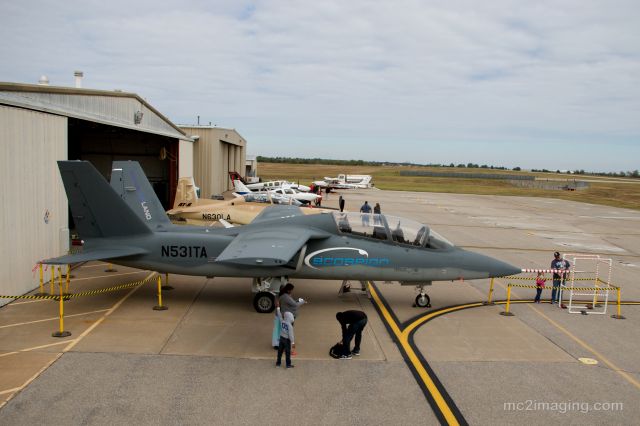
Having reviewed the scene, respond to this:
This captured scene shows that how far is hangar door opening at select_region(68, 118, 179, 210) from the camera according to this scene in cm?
2873

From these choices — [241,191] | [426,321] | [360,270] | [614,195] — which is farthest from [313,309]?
[614,195]

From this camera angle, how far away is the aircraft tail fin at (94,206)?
1113 centimetres

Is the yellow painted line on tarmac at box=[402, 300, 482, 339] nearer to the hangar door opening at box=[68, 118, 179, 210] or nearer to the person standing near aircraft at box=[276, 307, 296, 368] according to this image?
the person standing near aircraft at box=[276, 307, 296, 368]

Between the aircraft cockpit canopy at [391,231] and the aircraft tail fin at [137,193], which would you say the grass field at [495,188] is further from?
the aircraft tail fin at [137,193]

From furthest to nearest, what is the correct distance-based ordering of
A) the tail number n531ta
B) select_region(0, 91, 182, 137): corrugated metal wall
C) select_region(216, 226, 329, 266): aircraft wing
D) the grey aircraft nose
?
select_region(0, 91, 182, 137): corrugated metal wall < the grey aircraft nose < the tail number n531ta < select_region(216, 226, 329, 266): aircraft wing

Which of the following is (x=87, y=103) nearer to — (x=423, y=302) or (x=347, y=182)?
(x=423, y=302)

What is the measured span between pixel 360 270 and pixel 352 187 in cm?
5715

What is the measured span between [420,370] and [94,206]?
8.73 m

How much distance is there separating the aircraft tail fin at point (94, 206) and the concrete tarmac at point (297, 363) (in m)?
1.89

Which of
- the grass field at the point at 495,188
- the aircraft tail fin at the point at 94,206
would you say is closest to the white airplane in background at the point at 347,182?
the grass field at the point at 495,188

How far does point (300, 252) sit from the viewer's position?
1119 cm

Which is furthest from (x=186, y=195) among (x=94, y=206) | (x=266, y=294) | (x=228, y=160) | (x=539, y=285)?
(x=228, y=160)

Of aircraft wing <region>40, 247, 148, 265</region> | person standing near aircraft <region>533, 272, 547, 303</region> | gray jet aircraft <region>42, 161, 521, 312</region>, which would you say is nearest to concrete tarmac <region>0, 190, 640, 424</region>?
person standing near aircraft <region>533, 272, 547, 303</region>

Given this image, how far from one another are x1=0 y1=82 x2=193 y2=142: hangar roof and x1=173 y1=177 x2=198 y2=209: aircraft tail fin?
322 centimetres
